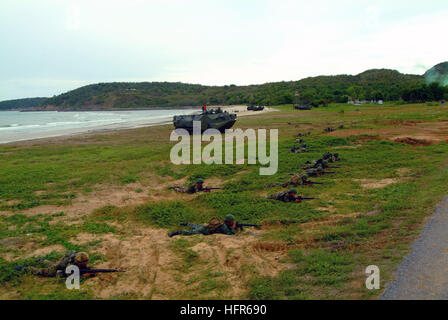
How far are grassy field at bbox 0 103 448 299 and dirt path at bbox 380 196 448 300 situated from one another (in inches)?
8.3

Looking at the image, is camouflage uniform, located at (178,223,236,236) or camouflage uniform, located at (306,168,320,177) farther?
camouflage uniform, located at (306,168,320,177)

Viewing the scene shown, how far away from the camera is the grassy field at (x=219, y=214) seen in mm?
5660

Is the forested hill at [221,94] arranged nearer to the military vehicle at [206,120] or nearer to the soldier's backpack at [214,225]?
the military vehicle at [206,120]

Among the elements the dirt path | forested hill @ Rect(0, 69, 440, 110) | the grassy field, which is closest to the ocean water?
the grassy field

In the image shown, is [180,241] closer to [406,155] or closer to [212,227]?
[212,227]

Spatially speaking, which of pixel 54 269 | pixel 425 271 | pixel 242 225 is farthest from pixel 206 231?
pixel 425 271

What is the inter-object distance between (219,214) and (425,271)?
17.4ft

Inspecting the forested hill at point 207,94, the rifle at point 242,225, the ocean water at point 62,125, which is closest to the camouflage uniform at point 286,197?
the rifle at point 242,225

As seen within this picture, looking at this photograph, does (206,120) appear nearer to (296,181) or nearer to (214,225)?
(296,181)

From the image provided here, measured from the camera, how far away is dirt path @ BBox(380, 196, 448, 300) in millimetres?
4469

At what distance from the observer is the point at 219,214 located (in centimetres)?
938

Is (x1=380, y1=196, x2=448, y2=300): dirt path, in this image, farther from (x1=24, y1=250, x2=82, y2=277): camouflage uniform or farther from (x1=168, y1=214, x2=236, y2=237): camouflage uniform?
(x1=24, y1=250, x2=82, y2=277): camouflage uniform
